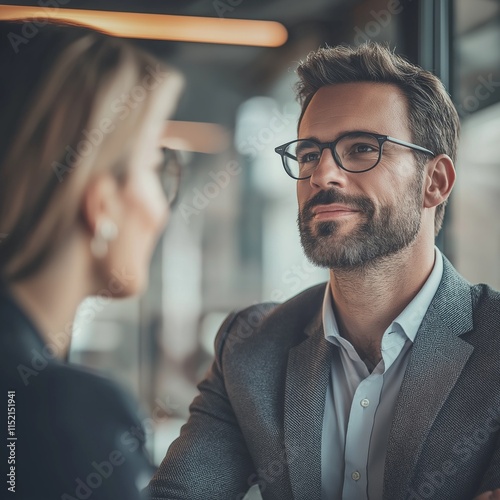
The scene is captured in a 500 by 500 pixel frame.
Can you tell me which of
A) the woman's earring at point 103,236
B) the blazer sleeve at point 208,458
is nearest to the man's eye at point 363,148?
the blazer sleeve at point 208,458

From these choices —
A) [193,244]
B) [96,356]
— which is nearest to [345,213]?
[193,244]

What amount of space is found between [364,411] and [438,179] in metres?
0.63

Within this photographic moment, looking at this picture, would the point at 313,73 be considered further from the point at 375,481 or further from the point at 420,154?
the point at 375,481

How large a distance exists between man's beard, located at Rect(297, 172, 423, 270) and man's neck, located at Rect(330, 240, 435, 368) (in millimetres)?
33

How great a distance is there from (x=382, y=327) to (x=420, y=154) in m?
0.45

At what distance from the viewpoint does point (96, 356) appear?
3.00m

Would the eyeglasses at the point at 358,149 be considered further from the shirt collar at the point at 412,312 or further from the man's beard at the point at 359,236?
the shirt collar at the point at 412,312

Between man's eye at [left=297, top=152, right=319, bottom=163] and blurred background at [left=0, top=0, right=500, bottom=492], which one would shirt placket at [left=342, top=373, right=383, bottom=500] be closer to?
man's eye at [left=297, top=152, right=319, bottom=163]

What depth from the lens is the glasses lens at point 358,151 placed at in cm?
157

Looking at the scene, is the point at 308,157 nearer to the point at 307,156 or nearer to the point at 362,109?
the point at 307,156

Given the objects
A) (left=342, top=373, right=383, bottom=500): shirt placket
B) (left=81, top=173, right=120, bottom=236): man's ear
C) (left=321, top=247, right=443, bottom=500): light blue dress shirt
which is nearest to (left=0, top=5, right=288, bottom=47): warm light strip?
(left=81, top=173, right=120, bottom=236): man's ear

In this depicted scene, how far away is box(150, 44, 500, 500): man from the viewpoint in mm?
1406

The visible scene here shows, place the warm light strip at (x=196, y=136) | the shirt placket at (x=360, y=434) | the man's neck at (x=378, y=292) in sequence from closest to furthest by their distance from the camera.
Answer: the shirt placket at (x=360, y=434) → the man's neck at (x=378, y=292) → the warm light strip at (x=196, y=136)

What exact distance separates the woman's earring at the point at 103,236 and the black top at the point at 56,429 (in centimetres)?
74
